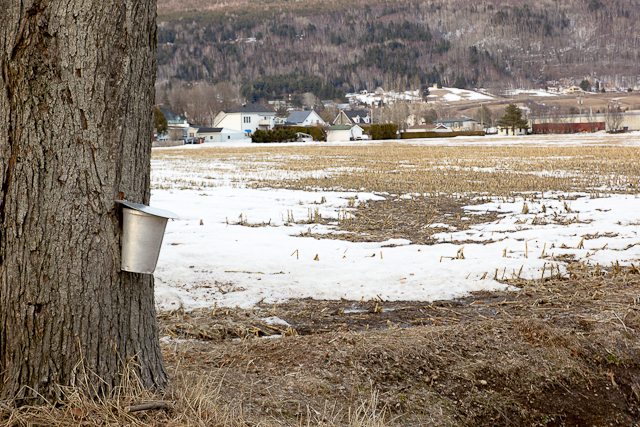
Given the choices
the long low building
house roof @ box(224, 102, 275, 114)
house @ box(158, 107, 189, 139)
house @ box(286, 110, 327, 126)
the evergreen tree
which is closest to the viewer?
the evergreen tree

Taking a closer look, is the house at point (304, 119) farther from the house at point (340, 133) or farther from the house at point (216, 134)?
the house at point (340, 133)

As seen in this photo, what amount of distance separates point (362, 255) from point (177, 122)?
365 feet

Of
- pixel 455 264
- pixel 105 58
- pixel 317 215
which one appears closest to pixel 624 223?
pixel 455 264

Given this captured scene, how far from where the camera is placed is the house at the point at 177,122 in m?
89.4

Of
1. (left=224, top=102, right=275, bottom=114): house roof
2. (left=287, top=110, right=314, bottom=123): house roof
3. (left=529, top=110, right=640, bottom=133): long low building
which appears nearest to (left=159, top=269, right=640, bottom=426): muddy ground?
(left=529, top=110, right=640, bottom=133): long low building

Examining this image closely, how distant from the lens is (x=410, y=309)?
194 inches

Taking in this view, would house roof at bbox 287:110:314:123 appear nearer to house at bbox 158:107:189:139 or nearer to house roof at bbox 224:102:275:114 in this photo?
house roof at bbox 224:102:275:114

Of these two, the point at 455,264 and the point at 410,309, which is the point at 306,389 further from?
the point at 455,264

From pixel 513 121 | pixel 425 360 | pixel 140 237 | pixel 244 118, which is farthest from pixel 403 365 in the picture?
pixel 244 118

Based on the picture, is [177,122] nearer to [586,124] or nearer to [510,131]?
[510,131]

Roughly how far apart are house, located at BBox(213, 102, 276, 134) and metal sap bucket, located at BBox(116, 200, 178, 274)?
9831 cm

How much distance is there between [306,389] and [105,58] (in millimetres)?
2072

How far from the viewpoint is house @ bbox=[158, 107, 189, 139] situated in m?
89.4

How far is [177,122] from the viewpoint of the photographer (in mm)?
111938
